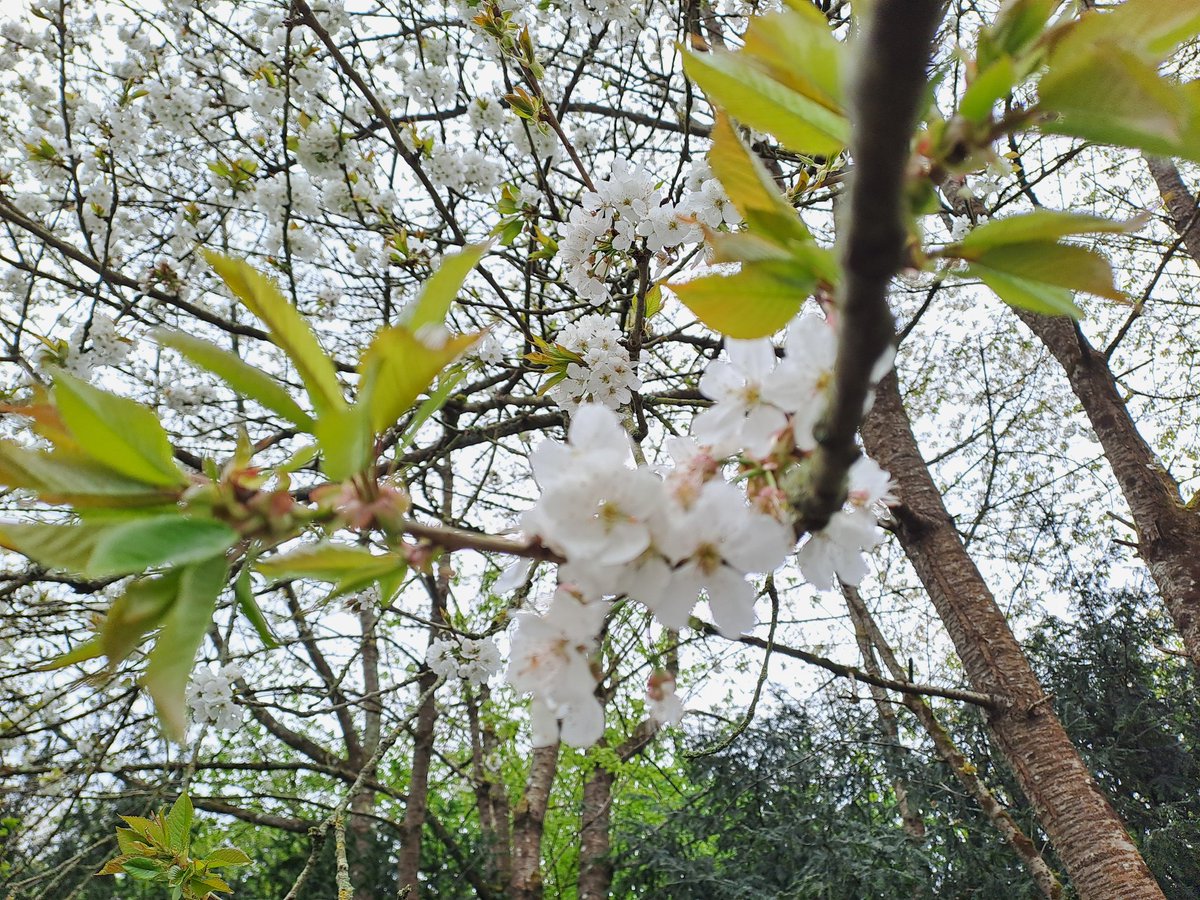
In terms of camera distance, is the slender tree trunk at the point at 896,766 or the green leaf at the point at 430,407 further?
the slender tree trunk at the point at 896,766

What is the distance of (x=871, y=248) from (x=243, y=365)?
0.41 metres

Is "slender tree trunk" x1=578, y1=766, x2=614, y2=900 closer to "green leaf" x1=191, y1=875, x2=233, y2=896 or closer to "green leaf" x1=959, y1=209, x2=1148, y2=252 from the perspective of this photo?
"green leaf" x1=191, y1=875, x2=233, y2=896

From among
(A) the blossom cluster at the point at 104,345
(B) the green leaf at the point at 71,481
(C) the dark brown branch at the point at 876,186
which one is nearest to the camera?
(C) the dark brown branch at the point at 876,186

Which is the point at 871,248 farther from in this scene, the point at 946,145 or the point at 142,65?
the point at 142,65

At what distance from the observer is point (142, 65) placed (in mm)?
4145

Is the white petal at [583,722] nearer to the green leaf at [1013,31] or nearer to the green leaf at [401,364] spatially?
the green leaf at [401,364]

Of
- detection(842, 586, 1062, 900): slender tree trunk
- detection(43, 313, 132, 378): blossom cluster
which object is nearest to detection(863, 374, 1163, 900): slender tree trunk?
detection(842, 586, 1062, 900): slender tree trunk

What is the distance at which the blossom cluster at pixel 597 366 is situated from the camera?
1.63m

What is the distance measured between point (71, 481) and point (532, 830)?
11.4ft

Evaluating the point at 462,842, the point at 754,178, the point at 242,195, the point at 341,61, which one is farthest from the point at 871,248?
the point at 462,842

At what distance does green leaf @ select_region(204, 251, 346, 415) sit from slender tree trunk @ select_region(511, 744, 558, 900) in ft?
10.6

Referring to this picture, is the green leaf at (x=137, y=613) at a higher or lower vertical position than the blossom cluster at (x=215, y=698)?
lower

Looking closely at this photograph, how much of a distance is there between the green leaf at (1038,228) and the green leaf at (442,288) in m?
0.30

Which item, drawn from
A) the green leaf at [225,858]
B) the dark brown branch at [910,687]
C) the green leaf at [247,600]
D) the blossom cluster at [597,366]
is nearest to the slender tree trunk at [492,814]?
the dark brown branch at [910,687]
